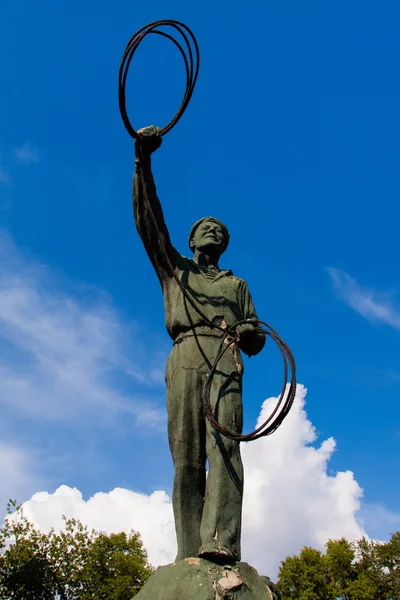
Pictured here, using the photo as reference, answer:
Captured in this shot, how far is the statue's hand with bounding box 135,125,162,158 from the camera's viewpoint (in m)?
6.34

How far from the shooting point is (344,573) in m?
36.9

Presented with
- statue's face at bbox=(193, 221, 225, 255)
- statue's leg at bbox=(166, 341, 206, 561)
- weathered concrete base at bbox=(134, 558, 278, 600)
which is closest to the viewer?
weathered concrete base at bbox=(134, 558, 278, 600)

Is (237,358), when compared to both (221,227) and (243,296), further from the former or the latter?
(221,227)

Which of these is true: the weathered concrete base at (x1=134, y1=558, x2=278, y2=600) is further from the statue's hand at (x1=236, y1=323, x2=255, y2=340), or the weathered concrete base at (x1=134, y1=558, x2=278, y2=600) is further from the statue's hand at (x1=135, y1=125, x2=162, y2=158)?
the statue's hand at (x1=135, y1=125, x2=162, y2=158)

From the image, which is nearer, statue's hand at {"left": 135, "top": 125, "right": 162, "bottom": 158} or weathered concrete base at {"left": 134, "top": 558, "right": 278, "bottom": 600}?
weathered concrete base at {"left": 134, "top": 558, "right": 278, "bottom": 600}

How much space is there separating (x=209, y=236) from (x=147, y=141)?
1.47 m

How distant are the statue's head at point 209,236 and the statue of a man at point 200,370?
1 cm

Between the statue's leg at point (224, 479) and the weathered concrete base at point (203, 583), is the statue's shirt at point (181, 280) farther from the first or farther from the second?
the weathered concrete base at point (203, 583)

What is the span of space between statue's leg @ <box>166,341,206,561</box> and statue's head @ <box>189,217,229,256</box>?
4.74ft

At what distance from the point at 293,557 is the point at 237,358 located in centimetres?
3503

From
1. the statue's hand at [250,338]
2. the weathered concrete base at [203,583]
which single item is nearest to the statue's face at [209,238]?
the statue's hand at [250,338]

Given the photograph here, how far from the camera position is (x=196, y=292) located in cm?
672

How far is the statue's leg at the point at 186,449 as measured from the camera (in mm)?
5684

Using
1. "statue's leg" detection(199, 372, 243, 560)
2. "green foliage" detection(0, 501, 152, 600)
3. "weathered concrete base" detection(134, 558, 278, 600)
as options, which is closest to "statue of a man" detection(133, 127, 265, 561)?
"statue's leg" detection(199, 372, 243, 560)
